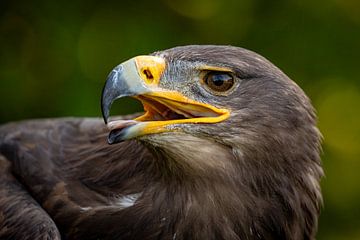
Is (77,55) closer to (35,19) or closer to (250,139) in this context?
(35,19)

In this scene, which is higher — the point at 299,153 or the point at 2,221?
the point at 299,153

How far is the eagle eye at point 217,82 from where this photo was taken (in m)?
4.91

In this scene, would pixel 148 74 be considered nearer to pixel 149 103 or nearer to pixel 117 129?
pixel 149 103

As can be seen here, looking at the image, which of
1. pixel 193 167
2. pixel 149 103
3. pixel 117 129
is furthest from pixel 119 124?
pixel 193 167

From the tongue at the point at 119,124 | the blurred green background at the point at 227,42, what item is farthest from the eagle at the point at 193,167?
the blurred green background at the point at 227,42

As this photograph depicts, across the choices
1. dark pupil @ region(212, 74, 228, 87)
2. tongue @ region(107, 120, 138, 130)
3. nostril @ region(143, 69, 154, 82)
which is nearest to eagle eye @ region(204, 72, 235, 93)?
dark pupil @ region(212, 74, 228, 87)

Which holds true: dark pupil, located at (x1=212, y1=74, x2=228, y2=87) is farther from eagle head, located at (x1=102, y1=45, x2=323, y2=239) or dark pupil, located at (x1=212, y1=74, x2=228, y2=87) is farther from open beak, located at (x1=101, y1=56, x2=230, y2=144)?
open beak, located at (x1=101, y1=56, x2=230, y2=144)

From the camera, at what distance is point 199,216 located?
5.06 m

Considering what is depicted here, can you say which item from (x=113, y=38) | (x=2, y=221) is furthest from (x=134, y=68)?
(x=113, y=38)

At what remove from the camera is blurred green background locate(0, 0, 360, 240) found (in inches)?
311

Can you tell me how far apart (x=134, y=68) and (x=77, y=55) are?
3245mm

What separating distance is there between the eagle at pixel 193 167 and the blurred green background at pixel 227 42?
8.67 ft

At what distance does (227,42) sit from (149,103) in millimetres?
3217

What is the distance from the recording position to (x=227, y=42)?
800cm
